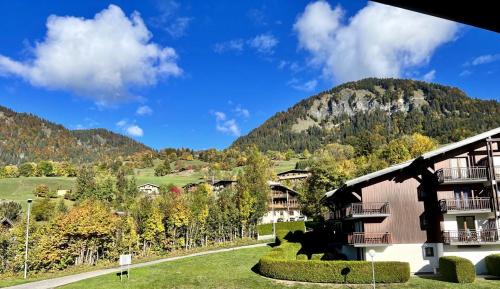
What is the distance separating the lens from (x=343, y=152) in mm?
139500

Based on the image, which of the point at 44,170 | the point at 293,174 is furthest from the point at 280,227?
the point at 44,170

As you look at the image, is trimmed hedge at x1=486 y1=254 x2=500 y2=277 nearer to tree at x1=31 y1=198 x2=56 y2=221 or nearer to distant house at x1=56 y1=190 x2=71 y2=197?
tree at x1=31 y1=198 x2=56 y2=221

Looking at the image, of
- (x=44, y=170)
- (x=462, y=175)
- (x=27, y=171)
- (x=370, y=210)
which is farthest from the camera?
(x=44, y=170)

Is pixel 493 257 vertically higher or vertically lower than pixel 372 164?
lower

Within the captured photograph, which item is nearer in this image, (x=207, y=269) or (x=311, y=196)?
(x=207, y=269)

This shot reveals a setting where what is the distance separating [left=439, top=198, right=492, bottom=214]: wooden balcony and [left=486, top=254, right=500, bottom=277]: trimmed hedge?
3.94 meters

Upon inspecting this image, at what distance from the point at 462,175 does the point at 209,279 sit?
78.7 ft

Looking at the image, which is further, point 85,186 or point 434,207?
point 85,186

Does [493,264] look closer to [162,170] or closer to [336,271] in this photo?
[336,271]

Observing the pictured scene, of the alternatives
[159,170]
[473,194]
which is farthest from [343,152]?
[473,194]

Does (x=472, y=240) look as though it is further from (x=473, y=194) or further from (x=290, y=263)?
(x=290, y=263)

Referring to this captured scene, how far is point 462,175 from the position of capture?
3588 cm

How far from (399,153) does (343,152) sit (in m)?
37.3

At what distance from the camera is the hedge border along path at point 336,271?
98.8 feet
